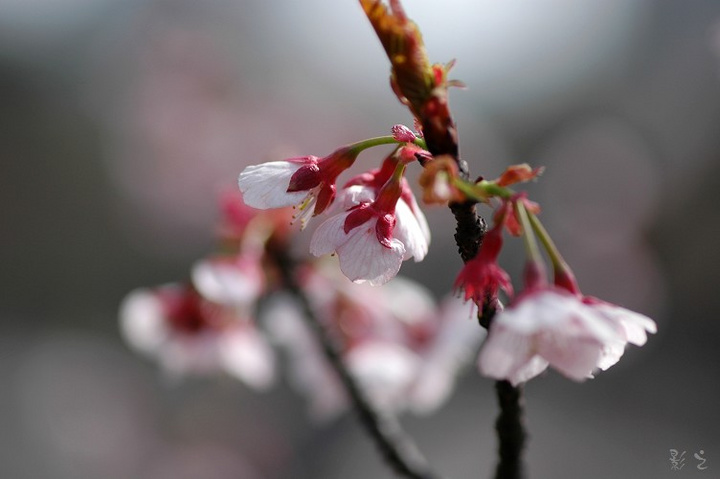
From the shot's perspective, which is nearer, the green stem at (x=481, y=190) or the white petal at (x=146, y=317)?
the green stem at (x=481, y=190)

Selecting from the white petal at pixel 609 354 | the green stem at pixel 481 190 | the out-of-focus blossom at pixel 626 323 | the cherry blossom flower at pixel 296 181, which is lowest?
the white petal at pixel 609 354

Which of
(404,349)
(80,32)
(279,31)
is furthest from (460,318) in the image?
(80,32)

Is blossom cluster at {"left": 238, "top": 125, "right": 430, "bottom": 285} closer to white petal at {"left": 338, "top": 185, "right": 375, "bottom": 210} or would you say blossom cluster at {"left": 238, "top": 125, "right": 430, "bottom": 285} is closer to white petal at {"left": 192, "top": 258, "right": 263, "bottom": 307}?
white petal at {"left": 338, "top": 185, "right": 375, "bottom": 210}

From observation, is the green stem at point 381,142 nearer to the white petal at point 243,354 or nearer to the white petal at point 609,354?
the white petal at point 609,354

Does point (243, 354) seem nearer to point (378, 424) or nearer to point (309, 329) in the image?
point (309, 329)

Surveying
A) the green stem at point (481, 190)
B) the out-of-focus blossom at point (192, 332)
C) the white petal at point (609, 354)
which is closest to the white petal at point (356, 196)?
the green stem at point (481, 190)

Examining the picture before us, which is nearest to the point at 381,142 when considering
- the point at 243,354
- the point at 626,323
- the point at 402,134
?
the point at 402,134
